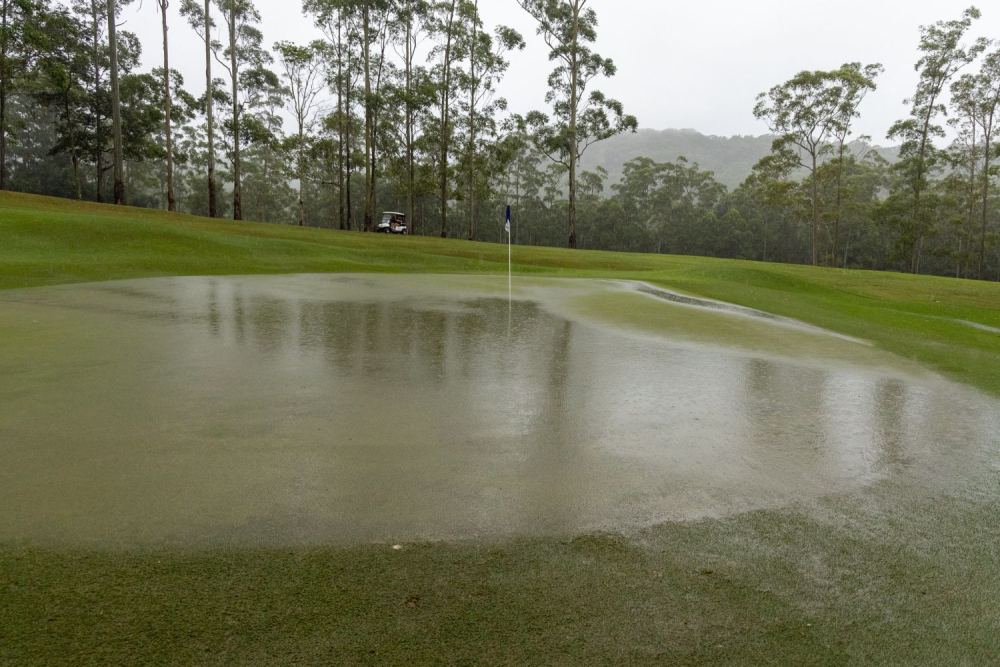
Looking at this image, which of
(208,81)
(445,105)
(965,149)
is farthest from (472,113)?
(965,149)

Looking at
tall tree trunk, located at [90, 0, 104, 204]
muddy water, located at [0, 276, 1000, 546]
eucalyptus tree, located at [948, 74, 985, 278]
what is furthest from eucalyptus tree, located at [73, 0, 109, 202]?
eucalyptus tree, located at [948, 74, 985, 278]

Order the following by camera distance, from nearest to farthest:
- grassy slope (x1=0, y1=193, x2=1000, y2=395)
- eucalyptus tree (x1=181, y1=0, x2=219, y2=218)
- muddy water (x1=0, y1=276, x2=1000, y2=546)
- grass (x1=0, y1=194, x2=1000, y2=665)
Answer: grass (x1=0, y1=194, x2=1000, y2=665) < muddy water (x1=0, y1=276, x2=1000, y2=546) < grassy slope (x1=0, y1=193, x2=1000, y2=395) < eucalyptus tree (x1=181, y1=0, x2=219, y2=218)

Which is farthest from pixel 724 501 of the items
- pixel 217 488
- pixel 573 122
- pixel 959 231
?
pixel 959 231

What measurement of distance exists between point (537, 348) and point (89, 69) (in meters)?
49.1

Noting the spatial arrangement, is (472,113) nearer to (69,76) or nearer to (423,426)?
(69,76)

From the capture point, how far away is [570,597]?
8.85 ft

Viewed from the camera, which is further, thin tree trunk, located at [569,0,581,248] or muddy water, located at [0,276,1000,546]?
thin tree trunk, located at [569,0,581,248]

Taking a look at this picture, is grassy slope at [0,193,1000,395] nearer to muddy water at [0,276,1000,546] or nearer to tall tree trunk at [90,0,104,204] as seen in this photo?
muddy water at [0,276,1000,546]

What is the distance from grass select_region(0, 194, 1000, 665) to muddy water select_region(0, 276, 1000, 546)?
244 millimetres

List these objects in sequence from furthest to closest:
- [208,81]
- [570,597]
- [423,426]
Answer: [208,81]
[423,426]
[570,597]

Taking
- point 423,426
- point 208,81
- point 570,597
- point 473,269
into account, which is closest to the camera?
point 570,597

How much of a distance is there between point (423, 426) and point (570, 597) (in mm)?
2362

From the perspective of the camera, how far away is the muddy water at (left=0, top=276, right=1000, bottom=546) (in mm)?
3426

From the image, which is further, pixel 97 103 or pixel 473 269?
pixel 97 103
